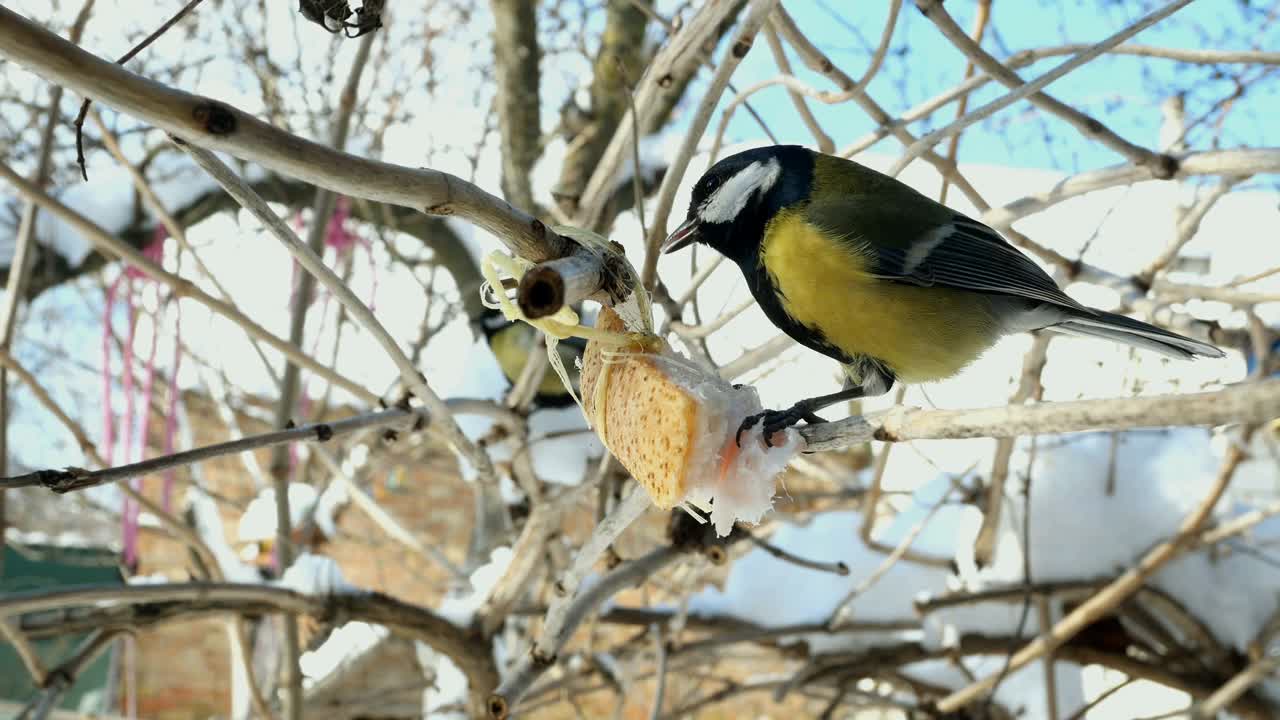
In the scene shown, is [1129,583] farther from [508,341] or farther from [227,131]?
[227,131]

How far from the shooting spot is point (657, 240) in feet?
5.10

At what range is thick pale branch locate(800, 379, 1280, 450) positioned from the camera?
0.53 meters

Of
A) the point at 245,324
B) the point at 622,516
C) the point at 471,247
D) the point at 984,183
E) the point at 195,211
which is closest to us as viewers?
the point at 622,516

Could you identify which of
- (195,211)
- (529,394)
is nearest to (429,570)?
(195,211)

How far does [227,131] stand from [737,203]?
0.99 m

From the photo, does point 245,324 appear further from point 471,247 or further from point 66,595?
point 471,247

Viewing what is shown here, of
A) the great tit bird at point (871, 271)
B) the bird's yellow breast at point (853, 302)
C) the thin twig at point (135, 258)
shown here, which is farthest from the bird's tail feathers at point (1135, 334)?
the thin twig at point (135, 258)

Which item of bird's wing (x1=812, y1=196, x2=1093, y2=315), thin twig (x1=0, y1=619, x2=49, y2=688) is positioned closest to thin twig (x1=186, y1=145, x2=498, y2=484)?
bird's wing (x1=812, y1=196, x2=1093, y2=315)

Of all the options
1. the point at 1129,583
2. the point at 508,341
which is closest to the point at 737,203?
the point at 1129,583

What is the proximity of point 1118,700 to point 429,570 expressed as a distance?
369 cm

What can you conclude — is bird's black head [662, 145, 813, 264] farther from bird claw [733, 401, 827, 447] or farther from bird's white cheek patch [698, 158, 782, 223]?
bird claw [733, 401, 827, 447]

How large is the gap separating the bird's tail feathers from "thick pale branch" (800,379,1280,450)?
81 cm

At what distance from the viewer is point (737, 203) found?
1.51m

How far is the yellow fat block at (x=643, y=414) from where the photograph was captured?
0.92 meters
